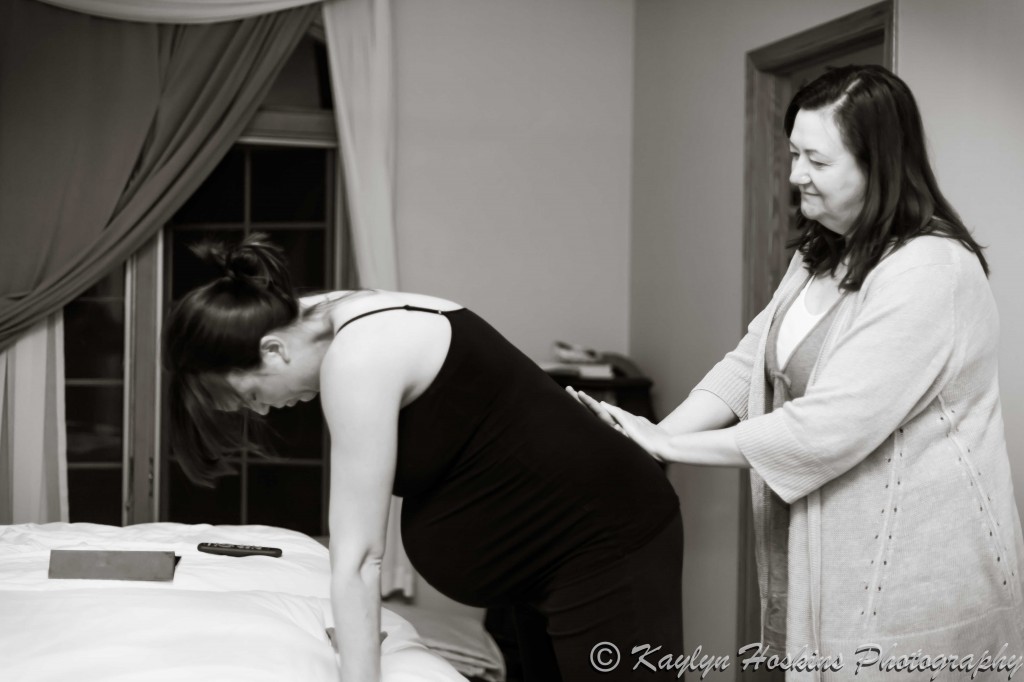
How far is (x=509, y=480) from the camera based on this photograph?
1433 mm

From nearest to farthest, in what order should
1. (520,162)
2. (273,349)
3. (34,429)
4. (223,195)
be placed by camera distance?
(273,349)
(34,429)
(223,195)
(520,162)

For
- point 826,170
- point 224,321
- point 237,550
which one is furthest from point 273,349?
point 237,550

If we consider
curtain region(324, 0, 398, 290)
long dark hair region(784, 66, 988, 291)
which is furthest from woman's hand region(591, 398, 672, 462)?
curtain region(324, 0, 398, 290)

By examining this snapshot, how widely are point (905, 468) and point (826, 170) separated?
0.45m

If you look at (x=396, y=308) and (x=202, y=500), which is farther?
(x=202, y=500)

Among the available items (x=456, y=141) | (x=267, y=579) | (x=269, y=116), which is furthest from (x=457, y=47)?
(x=267, y=579)

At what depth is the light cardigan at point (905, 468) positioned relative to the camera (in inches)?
55.4

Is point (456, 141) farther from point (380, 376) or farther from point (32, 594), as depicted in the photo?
point (380, 376)

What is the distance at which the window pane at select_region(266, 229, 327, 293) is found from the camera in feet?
13.1

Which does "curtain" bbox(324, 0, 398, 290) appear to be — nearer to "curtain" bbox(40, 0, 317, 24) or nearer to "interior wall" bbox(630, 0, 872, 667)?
"curtain" bbox(40, 0, 317, 24)

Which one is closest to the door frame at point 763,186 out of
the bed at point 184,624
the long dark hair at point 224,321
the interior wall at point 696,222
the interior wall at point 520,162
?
the interior wall at point 696,222

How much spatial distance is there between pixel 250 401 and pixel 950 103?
1788 millimetres

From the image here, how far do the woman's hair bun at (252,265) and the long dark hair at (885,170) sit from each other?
2.71 ft

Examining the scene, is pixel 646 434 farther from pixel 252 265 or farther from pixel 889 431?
pixel 252 265
